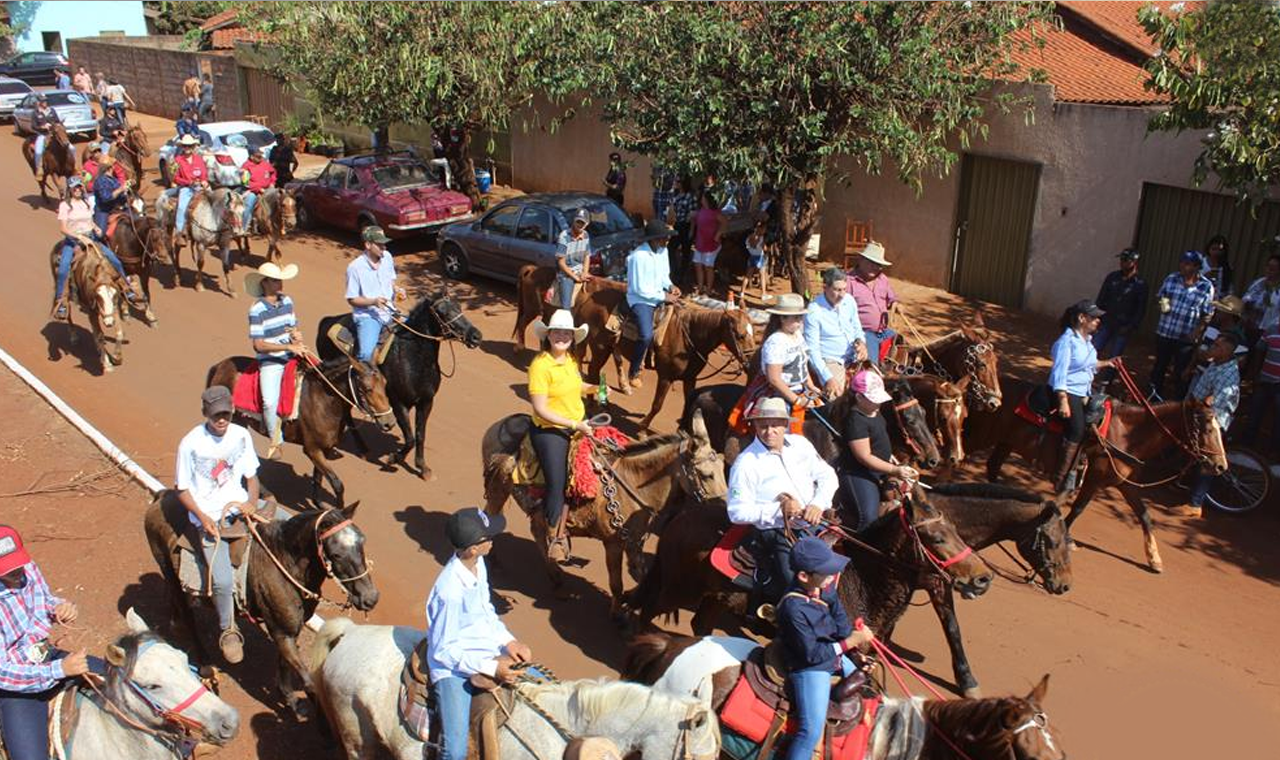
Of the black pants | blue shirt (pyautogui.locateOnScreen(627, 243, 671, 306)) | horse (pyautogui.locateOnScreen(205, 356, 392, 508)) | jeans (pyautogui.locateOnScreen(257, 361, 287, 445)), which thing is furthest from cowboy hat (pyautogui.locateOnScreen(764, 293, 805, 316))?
jeans (pyautogui.locateOnScreen(257, 361, 287, 445))

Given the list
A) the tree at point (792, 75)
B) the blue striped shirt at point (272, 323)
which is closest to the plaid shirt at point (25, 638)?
the blue striped shirt at point (272, 323)

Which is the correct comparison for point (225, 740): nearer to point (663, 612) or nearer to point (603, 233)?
point (663, 612)

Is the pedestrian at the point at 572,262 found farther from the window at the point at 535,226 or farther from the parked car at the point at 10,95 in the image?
the parked car at the point at 10,95

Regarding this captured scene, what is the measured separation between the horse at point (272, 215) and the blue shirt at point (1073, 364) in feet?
46.8

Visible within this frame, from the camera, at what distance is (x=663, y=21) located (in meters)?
14.4

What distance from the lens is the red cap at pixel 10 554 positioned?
5422 millimetres

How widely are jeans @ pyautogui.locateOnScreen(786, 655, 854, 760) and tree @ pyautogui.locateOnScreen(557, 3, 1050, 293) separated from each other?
31.1 ft

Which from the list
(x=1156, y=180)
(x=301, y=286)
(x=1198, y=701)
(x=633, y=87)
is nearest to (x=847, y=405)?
(x=1198, y=701)

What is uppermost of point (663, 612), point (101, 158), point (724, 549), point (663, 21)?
point (663, 21)

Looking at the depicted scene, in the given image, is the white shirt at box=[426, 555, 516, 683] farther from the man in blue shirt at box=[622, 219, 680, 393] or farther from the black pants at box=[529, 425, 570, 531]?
the man in blue shirt at box=[622, 219, 680, 393]

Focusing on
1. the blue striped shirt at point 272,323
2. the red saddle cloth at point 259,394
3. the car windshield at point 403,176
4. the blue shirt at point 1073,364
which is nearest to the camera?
the blue shirt at point 1073,364

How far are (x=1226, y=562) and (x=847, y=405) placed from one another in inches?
173

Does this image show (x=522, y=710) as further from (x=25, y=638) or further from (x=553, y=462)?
(x=553, y=462)

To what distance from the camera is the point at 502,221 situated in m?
18.1
